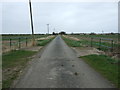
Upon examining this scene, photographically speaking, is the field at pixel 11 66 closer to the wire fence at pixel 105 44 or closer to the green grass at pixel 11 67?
the green grass at pixel 11 67

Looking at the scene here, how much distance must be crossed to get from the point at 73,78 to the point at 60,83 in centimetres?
97

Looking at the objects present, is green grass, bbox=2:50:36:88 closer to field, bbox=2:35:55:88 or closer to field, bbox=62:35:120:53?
field, bbox=2:35:55:88

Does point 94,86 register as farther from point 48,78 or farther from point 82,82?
point 48,78

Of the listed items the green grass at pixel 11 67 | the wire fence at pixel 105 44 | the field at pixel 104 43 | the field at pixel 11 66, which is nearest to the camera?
the green grass at pixel 11 67

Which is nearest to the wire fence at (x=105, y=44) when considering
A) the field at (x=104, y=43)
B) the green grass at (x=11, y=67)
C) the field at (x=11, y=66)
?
the field at (x=104, y=43)

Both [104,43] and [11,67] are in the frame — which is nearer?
[11,67]

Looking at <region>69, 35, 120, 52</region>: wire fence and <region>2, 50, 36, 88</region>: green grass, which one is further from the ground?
<region>69, 35, 120, 52</region>: wire fence

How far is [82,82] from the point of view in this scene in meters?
6.96

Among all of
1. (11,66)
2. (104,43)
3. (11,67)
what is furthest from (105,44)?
(11,67)

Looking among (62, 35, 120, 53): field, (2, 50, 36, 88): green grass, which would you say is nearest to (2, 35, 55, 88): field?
(2, 50, 36, 88): green grass

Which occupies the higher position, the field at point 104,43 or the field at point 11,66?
the field at point 104,43

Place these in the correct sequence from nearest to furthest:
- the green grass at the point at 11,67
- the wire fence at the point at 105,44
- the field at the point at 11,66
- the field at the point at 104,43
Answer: the green grass at the point at 11,67 < the field at the point at 11,66 < the wire fence at the point at 105,44 < the field at the point at 104,43

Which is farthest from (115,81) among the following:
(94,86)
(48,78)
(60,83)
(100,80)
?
(48,78)

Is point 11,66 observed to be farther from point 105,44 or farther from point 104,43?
point 104,43
